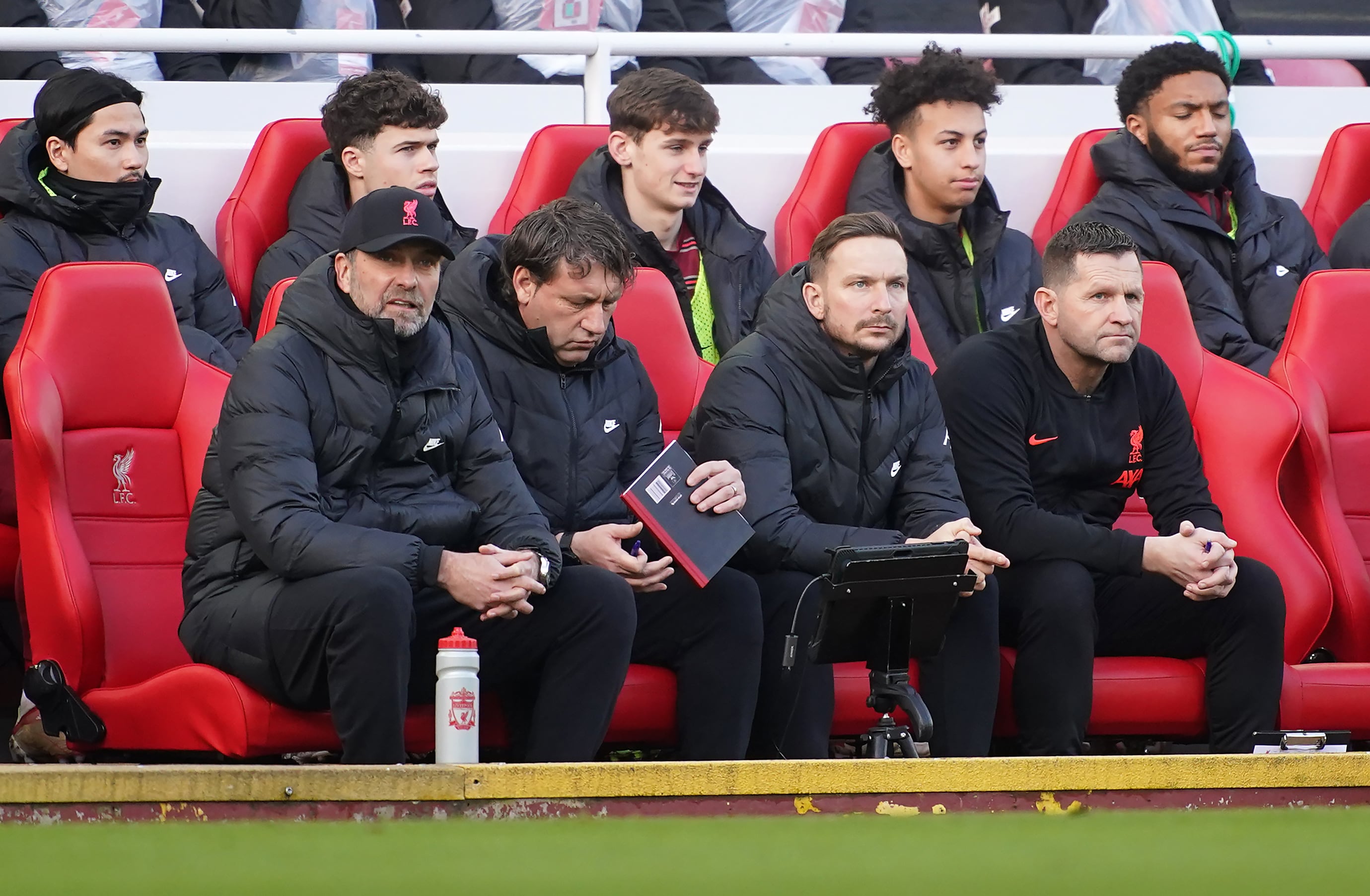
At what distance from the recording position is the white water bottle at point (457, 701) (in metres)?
2.58

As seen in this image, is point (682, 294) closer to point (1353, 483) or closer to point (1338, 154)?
point (1353, 483)

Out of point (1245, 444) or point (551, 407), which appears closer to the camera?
point (551, 407)

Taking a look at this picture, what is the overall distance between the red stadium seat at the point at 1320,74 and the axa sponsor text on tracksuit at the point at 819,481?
2.96 metres

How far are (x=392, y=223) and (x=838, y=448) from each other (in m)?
0.93

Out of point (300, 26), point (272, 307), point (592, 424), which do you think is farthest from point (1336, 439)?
point (300, 26)

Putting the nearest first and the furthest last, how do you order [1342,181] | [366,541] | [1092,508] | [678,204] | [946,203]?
1. [366,541]
2. [1092,508]
3. [678,204]
4. [946,203]
5. [1342,181]

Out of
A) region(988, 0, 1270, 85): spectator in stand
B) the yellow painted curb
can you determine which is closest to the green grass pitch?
the yellow painted curb

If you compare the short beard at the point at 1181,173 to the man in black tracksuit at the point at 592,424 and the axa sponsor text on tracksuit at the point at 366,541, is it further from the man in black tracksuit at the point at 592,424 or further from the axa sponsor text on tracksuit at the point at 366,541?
the axa sponsor text on tracksuit at the point at 366,541

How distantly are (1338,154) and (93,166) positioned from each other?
2980 millimetres

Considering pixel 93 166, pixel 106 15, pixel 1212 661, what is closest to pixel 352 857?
pixel 1212 661

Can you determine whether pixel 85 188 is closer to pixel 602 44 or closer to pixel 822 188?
pixel 602 44

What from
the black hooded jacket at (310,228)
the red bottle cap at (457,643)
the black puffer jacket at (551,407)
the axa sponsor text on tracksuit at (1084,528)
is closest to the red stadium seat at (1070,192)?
the axa sponsor text on tracksuit at (1084,528)

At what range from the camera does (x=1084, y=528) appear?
3.31 meters

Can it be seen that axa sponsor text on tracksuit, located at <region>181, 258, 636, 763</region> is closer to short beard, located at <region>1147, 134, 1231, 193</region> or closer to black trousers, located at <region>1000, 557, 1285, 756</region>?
black trousers, located at <region>1000, 557, 1285, 756</region>
